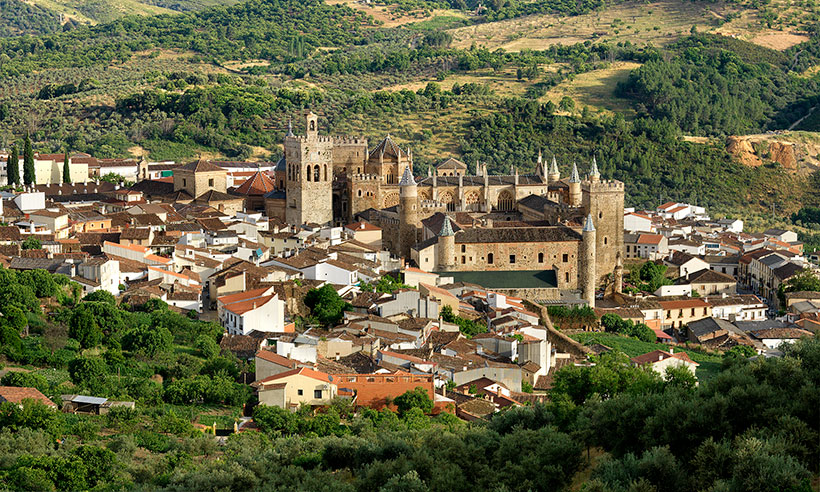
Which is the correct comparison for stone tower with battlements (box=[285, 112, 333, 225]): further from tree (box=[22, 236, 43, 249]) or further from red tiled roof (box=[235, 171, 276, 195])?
tree (box=[22, 236, 43, 249])

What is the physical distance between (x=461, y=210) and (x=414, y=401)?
19.1 m

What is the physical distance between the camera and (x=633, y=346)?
108ft

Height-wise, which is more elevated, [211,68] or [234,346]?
[211,68]

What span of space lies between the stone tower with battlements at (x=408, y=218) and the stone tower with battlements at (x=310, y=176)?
437cm

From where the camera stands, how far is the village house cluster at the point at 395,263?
2733 cm

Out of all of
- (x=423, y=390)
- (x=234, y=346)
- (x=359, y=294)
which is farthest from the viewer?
(x=359, y=294)

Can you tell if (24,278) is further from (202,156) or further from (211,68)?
(211,68)

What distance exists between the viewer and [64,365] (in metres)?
25.5

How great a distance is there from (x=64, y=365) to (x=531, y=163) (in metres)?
42.1

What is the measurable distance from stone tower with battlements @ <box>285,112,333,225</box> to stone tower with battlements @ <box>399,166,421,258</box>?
14.3 feet

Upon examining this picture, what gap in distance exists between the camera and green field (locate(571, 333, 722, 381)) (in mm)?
31438

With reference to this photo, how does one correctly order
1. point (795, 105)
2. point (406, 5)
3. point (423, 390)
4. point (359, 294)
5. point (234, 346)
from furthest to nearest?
point (406, 5)
point (795, 105)
point (359, 294)
point (234, 346)
point (423, 390)

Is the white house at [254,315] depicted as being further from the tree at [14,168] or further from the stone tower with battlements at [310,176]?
the tree at [14,168]

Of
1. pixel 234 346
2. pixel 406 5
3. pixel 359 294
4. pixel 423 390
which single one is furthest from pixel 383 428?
pixel 406 5
